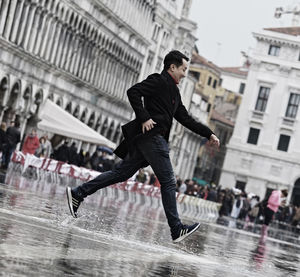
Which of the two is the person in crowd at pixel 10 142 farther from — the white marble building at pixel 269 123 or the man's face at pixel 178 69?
the white marble building at pixel 269 123

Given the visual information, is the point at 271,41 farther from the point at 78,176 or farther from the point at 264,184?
the point at 78,176

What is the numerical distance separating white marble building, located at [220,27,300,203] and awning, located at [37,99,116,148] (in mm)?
55664

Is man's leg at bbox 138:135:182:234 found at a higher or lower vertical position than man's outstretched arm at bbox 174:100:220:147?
lower

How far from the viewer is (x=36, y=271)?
7258 millimetres

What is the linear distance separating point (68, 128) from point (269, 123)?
192 feet

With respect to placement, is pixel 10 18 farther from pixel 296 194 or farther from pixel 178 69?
pixel 296 194

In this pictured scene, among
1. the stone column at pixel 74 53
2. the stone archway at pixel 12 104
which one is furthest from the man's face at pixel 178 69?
the stone column at pixel 74 53

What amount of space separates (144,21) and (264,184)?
1133 inches

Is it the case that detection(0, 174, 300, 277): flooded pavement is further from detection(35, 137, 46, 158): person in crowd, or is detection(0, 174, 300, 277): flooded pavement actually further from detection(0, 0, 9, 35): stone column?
detection(0, 0, 9, 35): stone column

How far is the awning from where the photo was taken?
42219mm

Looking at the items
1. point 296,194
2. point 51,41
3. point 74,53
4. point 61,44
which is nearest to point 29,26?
point 51,41

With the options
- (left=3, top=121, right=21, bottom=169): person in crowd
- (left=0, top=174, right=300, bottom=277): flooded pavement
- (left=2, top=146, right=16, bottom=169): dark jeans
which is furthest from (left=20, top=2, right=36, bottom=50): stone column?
(left=0, top=174, right=300, bottom=277): flooded pavement

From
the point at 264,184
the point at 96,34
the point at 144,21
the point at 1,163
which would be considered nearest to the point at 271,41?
the point at 264,184

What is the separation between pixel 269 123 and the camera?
99562mm
